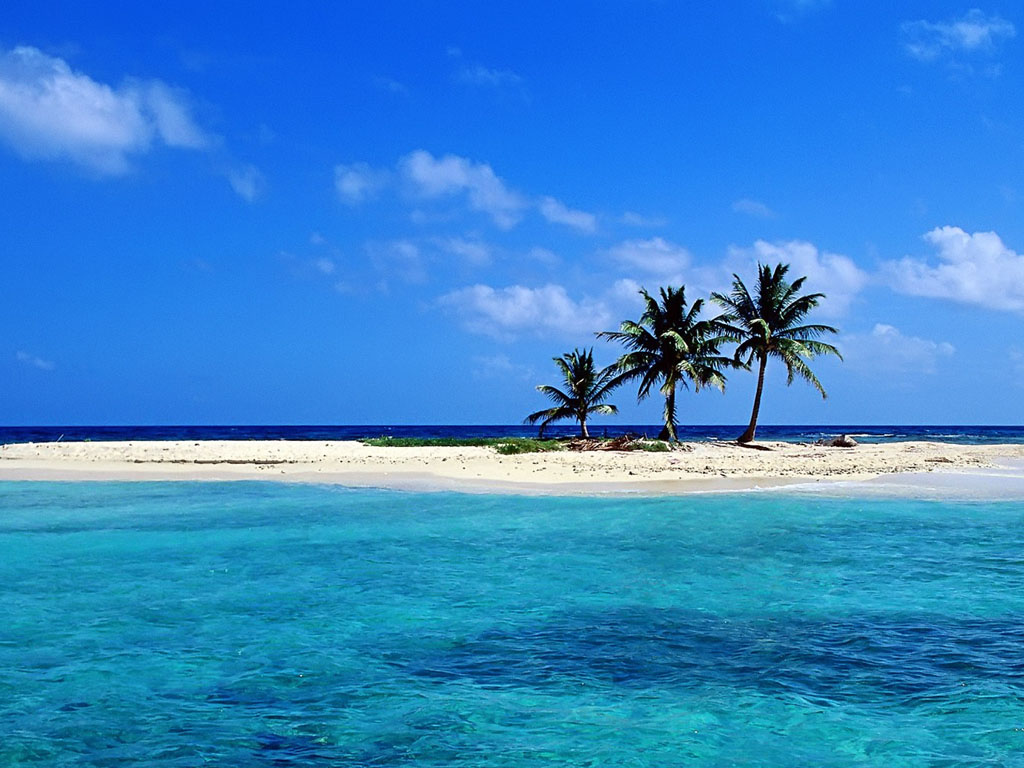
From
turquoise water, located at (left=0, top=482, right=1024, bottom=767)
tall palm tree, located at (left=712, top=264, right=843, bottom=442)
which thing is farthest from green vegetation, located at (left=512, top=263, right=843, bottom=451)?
turquoise water, located at (left=0, top=482, right=1024, bottom=767)

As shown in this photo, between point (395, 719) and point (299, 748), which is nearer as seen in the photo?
point (299, 748)

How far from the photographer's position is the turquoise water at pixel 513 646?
18.1 feet

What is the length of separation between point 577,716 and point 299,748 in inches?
80.7

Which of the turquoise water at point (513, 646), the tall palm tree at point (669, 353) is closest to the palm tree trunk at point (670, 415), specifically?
the tall palm tree at point (669, 353)

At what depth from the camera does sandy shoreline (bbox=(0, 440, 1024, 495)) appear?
23.3 meters

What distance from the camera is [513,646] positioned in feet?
25.3

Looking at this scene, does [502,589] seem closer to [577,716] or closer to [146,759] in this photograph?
[577,716]

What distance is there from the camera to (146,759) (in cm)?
517

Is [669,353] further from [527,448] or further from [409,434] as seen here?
[409,434]

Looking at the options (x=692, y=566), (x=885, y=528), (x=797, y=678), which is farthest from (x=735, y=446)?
(x=797, y=678)

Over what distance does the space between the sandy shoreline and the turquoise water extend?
27.4 ft

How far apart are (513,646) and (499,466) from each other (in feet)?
66.3

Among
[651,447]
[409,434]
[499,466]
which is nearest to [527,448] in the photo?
[651,447]

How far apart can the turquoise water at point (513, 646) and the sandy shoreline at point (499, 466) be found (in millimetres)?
8360
